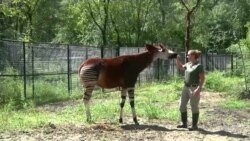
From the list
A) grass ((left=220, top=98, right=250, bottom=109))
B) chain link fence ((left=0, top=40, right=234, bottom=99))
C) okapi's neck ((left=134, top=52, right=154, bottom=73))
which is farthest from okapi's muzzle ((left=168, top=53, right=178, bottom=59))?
chain link fence ((left=0, top=40, right=234, bottom=99))

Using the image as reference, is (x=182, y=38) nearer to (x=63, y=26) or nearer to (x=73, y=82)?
(x=63, y=26)

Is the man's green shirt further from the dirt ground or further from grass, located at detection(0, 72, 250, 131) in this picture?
grass, located at detection(0, 72, 250, 131)

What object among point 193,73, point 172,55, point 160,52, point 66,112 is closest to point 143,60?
point 160,52

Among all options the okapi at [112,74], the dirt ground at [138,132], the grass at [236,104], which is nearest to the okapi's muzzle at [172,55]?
the okapi at [112,74]

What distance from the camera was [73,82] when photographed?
2373 cm

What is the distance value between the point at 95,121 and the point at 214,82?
15111 mm

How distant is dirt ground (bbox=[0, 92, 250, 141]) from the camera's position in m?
10.9

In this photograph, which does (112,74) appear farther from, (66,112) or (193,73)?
(66,112)

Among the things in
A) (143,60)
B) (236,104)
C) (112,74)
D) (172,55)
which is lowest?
(236,104)

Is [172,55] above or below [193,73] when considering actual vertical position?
above

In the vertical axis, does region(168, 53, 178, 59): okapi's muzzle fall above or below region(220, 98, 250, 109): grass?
above

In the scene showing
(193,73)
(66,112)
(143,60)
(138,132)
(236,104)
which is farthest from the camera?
(236,104)

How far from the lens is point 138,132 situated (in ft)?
38.5

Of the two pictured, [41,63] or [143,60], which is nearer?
A: [143,60]
